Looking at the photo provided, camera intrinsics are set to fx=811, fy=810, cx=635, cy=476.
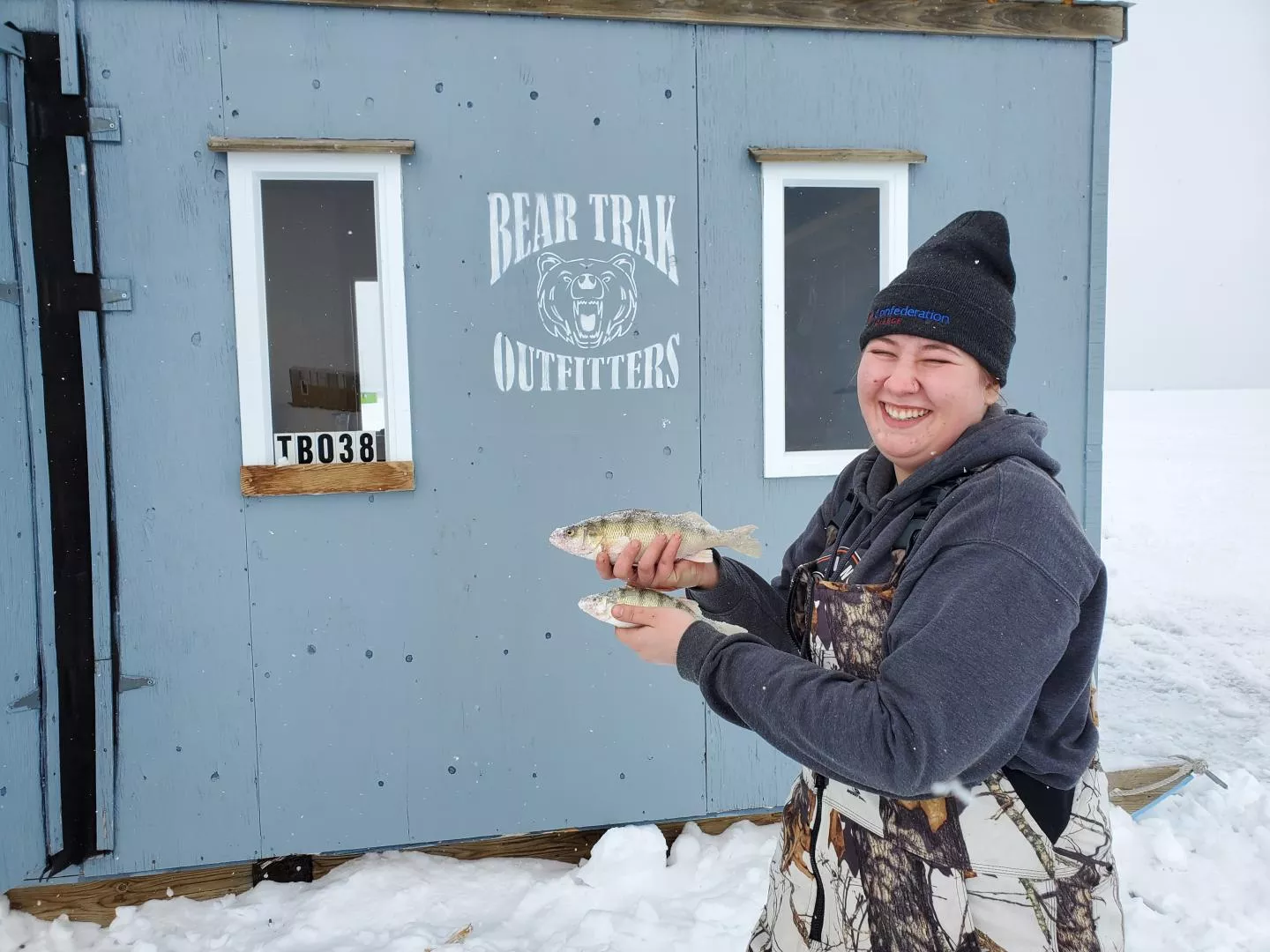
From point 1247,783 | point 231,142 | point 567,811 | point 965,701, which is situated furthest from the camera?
point 1247,783

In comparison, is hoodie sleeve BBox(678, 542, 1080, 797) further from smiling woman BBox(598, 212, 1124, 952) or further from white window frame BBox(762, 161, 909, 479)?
white window frame BBox(762, 161, 909, 479)

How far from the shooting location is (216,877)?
3689mm

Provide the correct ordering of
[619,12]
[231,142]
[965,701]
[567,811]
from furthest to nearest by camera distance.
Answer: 1. [567,811]
2. [619,12]
3. [231,142]
4. [965,701]

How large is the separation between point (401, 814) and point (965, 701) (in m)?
3.09

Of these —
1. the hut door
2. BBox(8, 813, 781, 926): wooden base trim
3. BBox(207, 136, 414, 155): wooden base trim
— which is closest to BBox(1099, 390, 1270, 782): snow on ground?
BBox(8, 813, 781, 926): wooden base trim

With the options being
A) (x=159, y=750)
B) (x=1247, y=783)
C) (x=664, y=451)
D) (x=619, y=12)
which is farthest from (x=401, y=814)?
(x=1247, y=783)

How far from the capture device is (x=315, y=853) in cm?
362

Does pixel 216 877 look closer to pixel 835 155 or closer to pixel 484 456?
pixel 484 456

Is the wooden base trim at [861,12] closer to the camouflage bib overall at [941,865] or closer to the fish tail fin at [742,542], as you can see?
the fish tail fin at [742,542]

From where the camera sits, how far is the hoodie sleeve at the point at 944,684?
3.97 ft

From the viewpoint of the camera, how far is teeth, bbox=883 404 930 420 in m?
1.56

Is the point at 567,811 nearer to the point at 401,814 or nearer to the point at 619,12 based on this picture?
the point at 401,814

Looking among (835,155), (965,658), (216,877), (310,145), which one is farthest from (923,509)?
(216,877)

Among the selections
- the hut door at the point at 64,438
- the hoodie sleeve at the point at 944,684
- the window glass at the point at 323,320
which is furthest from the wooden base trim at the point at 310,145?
the hoodie sleeve at the point at 944,684
